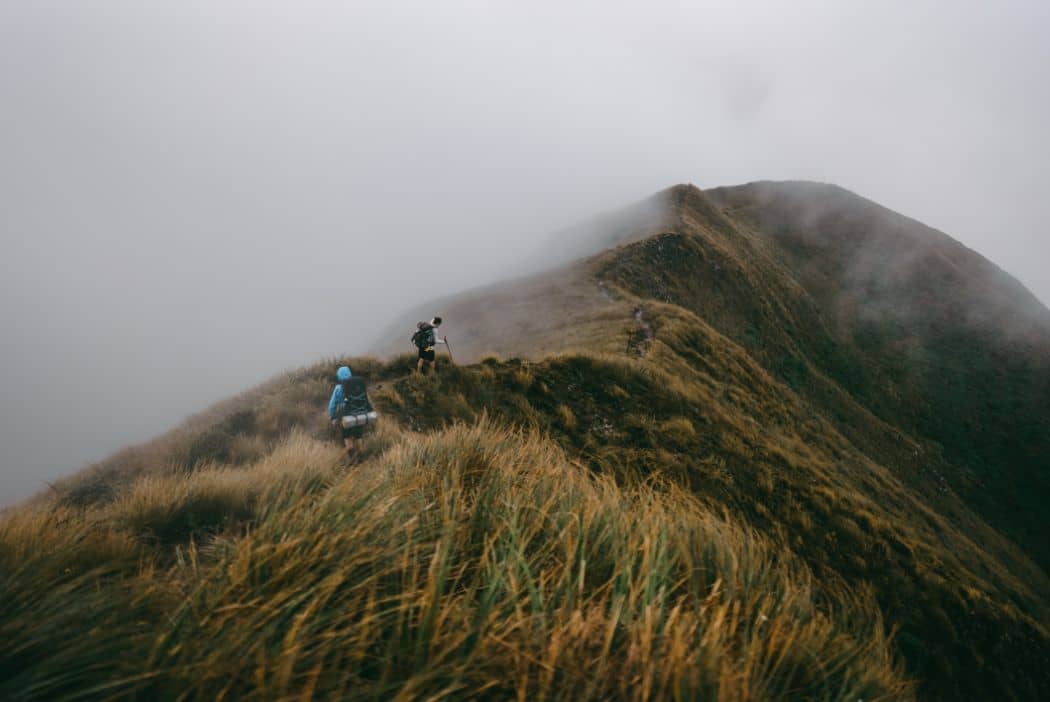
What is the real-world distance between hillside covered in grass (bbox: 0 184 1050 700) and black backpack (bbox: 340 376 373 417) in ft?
1.58

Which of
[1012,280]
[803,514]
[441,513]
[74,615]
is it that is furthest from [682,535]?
[1012,280]

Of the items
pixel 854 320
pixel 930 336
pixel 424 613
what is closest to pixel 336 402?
pixel 424 613

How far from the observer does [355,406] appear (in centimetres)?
716

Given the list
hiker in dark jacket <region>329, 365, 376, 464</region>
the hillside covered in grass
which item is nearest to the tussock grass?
the hillside covered in grass

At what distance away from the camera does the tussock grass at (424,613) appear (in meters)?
1.82

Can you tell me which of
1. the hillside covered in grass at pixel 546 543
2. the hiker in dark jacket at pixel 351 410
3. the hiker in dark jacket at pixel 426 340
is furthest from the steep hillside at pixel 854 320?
the hiker in dark jacket at pixel 351 410

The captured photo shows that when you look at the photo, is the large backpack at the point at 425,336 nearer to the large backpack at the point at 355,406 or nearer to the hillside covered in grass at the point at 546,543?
the hillside covered in grass at the point at 546,543

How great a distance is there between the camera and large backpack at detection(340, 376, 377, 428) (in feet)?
23.0

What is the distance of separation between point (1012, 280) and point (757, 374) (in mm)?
61127

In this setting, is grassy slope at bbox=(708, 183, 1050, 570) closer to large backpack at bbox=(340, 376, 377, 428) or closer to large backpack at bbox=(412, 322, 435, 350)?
large backpack at bbox=(412, 322, 435, 350)

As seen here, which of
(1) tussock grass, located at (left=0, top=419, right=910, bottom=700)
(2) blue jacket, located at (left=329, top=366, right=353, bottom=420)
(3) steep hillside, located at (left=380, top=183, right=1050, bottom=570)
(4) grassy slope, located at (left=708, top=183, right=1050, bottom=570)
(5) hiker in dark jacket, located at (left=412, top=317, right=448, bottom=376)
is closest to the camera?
(1) tussock grass, located at (left=0, top=419, right=910, bottom=700)

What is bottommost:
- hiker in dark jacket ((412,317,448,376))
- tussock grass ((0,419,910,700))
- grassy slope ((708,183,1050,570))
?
grassy slope ((708,183,1050,570))

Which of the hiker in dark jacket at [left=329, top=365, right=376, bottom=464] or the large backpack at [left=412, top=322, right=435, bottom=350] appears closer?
the hiker in dark jacket at [left=329, top=365, right=376, bottom=464]

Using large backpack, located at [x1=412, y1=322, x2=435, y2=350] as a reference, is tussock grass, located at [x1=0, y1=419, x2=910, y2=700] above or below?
above
